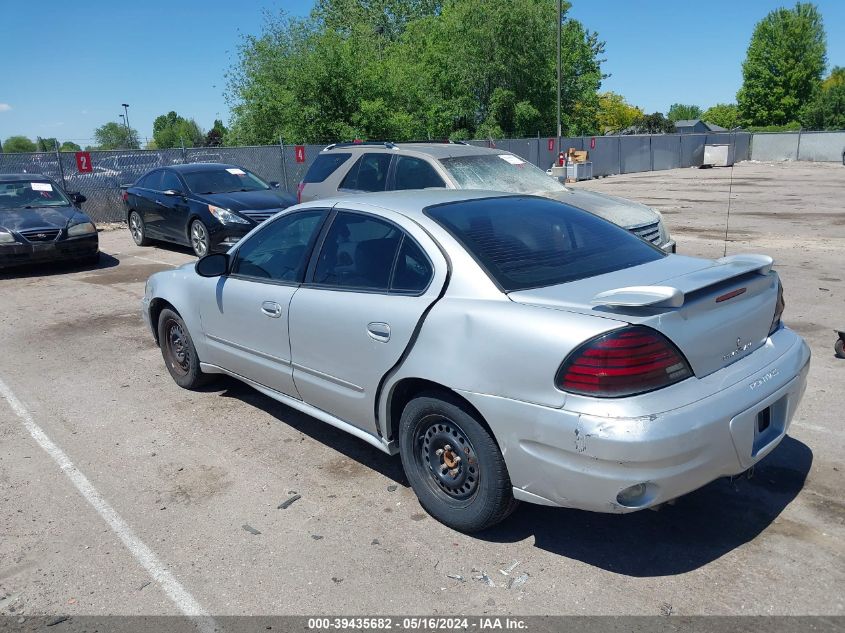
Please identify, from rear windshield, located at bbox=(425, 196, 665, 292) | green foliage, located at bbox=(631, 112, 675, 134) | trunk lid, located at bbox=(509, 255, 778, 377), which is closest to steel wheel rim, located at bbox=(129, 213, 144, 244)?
rear windshield, located at bbox=(425, 196, 665, 292)

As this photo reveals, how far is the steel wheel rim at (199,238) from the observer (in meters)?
11.8

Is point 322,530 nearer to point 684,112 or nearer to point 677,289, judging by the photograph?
point 677,289

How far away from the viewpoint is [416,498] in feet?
13.0

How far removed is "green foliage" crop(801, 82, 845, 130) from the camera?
67688 millimetres

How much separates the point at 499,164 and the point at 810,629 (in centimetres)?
728

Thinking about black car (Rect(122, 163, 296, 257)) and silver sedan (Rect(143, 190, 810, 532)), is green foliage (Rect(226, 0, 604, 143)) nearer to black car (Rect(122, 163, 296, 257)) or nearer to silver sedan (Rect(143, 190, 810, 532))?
black car (Rect(122, 163, 296, 257))

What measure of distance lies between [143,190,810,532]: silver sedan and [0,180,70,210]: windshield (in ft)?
29.5

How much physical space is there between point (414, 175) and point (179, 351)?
409 cm

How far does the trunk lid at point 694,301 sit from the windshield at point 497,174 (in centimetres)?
518

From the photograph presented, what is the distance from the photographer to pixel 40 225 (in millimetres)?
11227

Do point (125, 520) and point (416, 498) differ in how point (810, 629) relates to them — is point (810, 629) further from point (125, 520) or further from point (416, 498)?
point (125, 520)

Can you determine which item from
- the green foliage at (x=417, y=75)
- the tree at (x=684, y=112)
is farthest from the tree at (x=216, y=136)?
the tree at (x=684, y=112)

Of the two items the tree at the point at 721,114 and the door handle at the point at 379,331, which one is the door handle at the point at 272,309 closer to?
the door handle at the point at 379,331

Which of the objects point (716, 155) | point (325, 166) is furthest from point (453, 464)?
point (716, 155)
